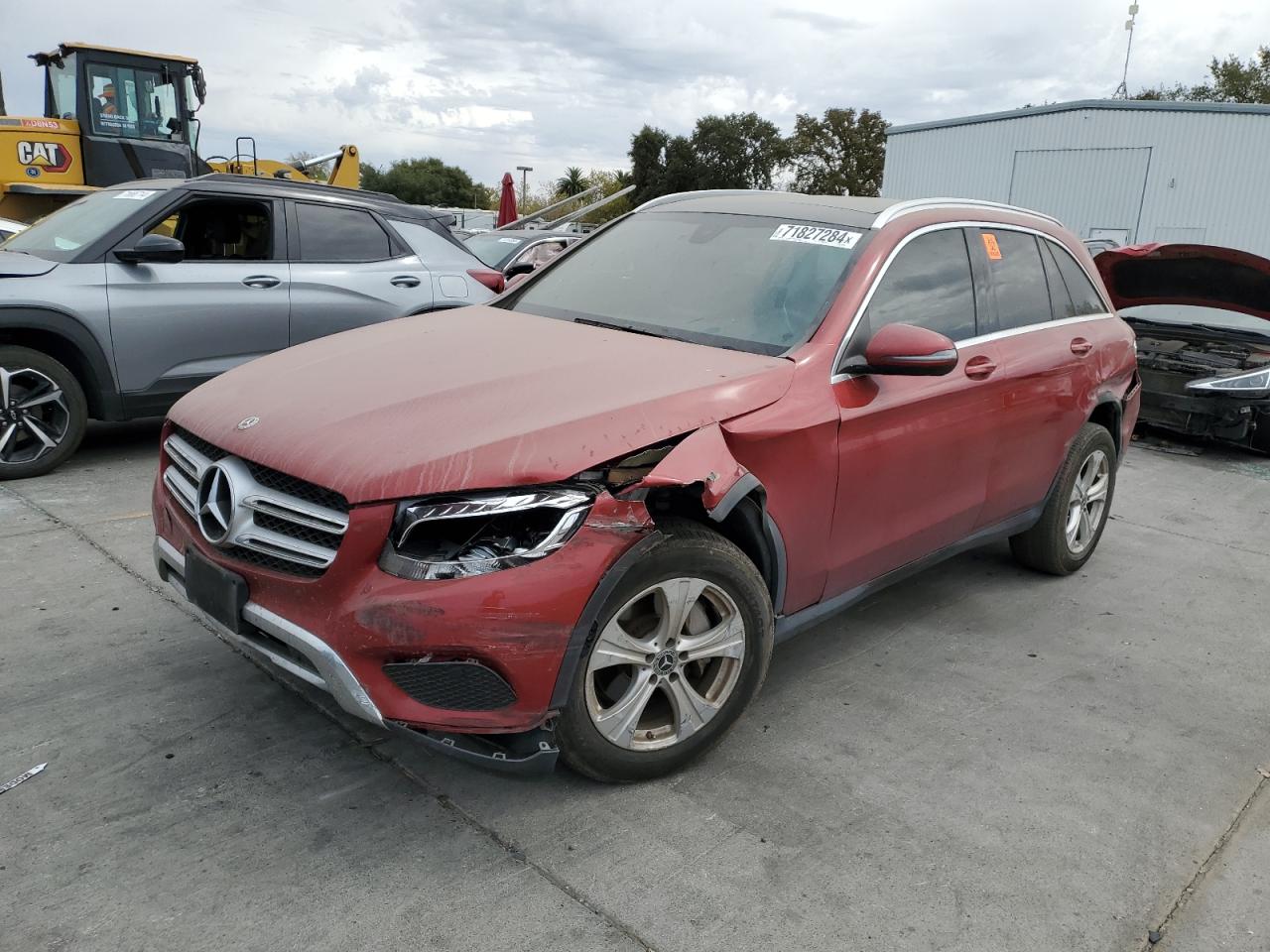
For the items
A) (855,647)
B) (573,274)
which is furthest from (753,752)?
(573,274)

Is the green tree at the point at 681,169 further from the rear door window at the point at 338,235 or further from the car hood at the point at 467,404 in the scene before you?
the car hood at the point at 467,404

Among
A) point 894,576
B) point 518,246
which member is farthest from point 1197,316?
point 518,246

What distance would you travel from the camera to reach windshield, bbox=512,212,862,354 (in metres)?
3.36

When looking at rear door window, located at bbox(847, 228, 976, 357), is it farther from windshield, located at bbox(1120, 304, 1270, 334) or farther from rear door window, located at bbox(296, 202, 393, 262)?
windshield, located at bbox(1120, 304, 1270, 334)

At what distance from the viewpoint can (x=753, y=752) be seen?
3.17 meters

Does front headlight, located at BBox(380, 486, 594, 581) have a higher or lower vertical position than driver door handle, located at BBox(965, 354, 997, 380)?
lower

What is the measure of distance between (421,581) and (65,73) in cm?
1371

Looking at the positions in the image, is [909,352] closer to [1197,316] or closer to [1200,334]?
[1197,316]

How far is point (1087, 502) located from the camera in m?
4.97

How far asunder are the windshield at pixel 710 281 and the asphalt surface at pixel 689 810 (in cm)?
133

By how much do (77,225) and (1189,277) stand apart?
8.14 m

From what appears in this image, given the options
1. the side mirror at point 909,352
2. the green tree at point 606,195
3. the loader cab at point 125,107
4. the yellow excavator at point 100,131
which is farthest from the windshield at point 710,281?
the green tree at point 606,195

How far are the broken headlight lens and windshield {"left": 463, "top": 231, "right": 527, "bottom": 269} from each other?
25.2 feet

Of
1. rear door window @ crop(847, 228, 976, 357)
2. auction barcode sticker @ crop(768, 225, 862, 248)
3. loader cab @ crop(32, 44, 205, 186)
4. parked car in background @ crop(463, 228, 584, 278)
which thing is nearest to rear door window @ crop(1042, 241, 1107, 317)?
rear door window @ crop(847, 228, 976, 357)
